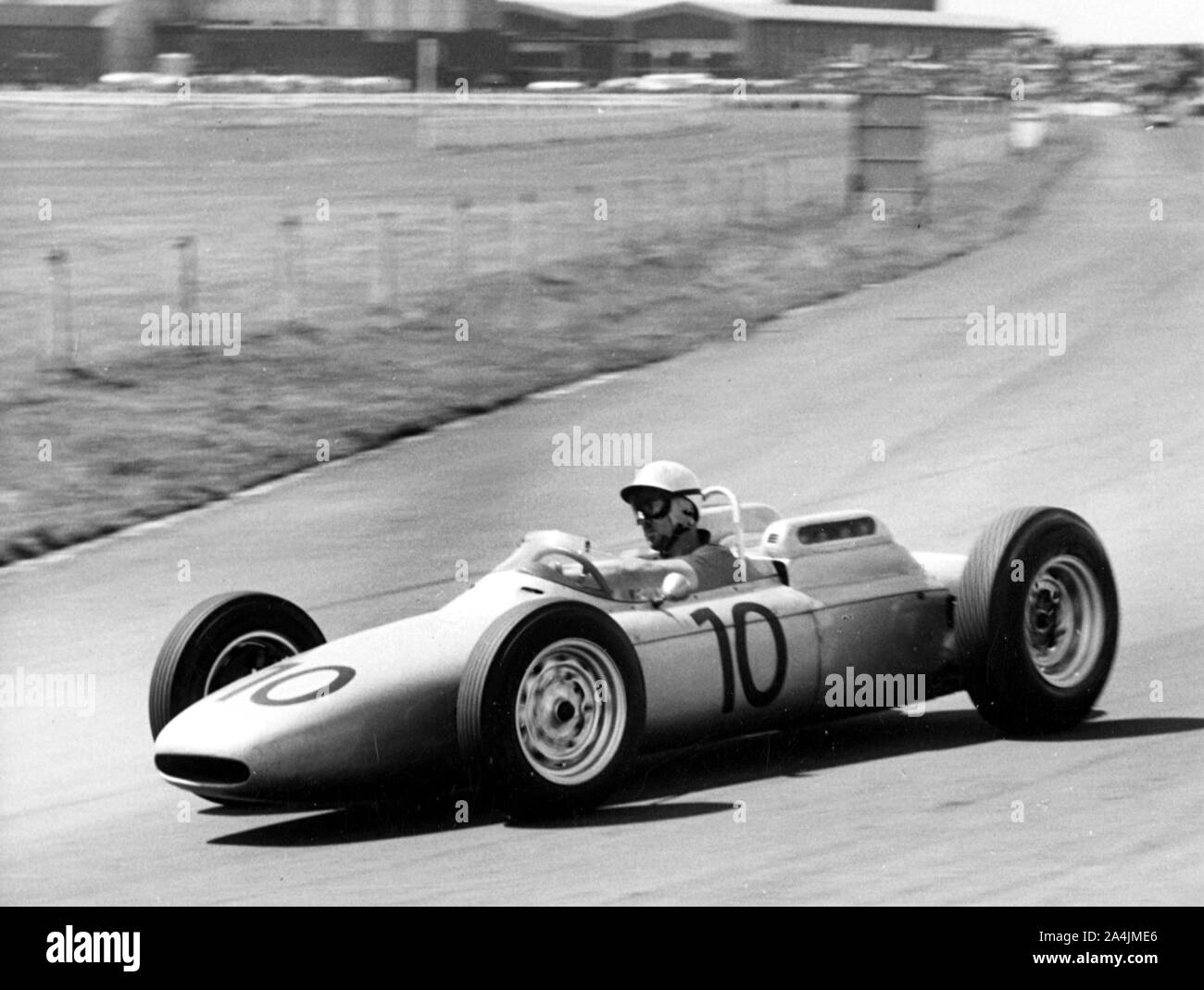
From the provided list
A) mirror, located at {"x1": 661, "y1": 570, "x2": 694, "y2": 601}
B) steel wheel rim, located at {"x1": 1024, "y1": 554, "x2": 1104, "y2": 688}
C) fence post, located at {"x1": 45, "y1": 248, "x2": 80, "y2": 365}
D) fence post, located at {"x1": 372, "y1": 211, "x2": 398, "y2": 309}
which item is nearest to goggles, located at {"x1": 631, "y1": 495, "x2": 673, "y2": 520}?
mirror, located at {"x1": 661, "y1": 570, "x2": 694, "y2": 601}

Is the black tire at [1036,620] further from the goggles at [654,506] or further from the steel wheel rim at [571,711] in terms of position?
the steel wheel rim at [571,711]

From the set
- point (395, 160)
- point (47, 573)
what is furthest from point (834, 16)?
point (395, 160)

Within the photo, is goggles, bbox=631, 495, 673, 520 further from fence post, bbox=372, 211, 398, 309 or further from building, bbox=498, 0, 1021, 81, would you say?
fence post, bbox=372, 211, 398, 309

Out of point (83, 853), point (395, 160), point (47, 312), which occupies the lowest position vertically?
point (83, 853)

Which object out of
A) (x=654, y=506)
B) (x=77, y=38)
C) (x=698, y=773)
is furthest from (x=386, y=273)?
Answer: (x=698, y=773)

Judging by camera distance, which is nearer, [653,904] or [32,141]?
[653,904]

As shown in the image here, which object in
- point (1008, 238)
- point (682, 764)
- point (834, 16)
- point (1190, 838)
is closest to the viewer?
point (1190, 838)

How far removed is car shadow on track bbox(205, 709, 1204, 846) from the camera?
23.8 feet

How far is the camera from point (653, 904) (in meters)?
6.12

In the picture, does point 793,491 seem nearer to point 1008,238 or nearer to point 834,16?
point 834,16

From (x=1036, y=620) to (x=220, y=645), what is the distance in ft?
11.1

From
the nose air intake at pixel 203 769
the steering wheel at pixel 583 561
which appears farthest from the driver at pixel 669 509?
the nose air intake at pixel 203 769
